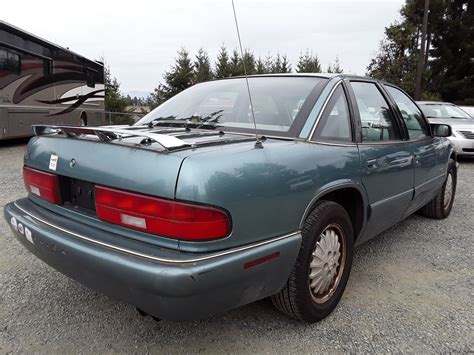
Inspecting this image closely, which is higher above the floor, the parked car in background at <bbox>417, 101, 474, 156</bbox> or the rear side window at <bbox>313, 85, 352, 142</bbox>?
the rear side window at <bbox>313, 85, 352, 142</bbox>

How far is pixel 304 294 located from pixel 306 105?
1.13 metres

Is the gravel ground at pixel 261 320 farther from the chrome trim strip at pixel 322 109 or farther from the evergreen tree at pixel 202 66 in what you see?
the evergreen tree at pixel 202 66

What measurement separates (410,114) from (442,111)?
25.5 ft

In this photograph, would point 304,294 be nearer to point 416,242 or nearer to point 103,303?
point 103,303

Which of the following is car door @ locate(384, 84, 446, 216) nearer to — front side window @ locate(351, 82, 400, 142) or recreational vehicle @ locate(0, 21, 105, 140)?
front side window @ locate(351, 82, 400, 142)

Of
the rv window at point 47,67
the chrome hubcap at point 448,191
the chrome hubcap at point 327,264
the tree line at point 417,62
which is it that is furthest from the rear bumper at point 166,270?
the tree line at point 417,62

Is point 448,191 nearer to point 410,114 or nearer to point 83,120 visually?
point 410,114

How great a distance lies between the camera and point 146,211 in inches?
69.4

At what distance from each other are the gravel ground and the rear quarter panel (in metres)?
0.70

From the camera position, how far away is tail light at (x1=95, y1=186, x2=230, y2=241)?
5.52ft

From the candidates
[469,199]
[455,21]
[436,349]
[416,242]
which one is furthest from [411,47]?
[436,349]

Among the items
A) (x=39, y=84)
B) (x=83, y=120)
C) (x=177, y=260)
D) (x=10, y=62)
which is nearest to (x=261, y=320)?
(x=177, y=260)

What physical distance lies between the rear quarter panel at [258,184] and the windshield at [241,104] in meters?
0.36

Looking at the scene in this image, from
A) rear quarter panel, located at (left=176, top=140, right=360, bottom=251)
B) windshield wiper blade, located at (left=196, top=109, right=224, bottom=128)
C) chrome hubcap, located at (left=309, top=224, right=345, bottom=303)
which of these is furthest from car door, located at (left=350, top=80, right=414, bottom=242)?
windshield wiper blade, located at (left=196, top=109, right=224, bottom=128)
